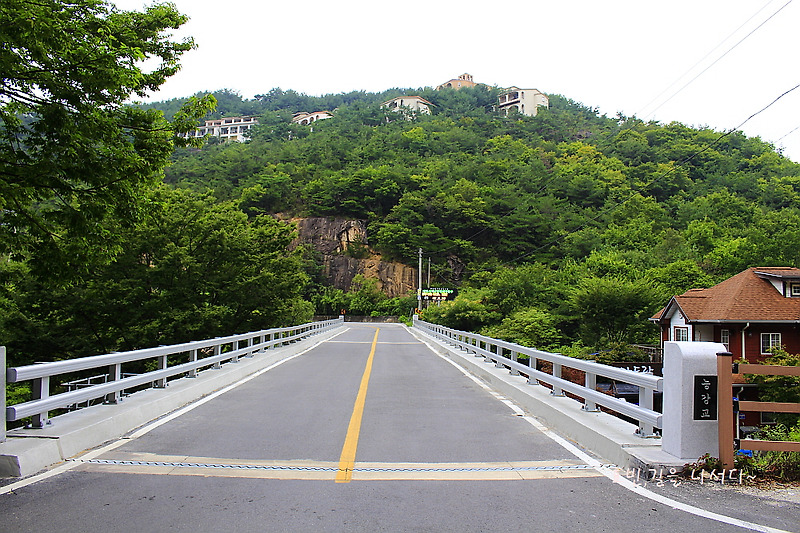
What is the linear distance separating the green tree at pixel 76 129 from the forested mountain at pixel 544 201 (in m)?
37.3

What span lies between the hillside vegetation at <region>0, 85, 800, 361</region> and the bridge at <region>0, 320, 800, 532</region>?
5.32m

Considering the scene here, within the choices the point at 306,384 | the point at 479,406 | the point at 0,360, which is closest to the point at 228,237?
the point at 306,384

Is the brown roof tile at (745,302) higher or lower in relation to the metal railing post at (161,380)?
higher

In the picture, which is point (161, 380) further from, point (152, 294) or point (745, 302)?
point (745, 302)

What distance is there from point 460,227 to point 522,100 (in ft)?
230

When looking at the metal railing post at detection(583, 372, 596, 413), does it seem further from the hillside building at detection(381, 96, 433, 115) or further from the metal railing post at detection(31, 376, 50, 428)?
the hillside building at detection(381, 96, 433, 115)

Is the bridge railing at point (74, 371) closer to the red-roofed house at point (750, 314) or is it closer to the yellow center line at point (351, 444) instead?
the yellow center line at point (351, 444)

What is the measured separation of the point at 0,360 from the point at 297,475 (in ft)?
9.98

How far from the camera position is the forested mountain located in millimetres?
56156

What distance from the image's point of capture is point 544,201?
93.9m

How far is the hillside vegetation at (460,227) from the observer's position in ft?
83.9

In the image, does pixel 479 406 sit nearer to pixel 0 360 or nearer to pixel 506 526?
pixel 506 526

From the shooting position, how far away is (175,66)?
40.0 feet

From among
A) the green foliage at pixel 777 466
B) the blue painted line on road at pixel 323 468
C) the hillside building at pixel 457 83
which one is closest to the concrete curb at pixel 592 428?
the blue painted line on road at pixel 323 468
